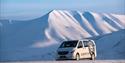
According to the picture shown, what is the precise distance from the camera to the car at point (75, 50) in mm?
35906

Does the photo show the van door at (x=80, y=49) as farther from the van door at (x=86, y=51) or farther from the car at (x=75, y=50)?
the van door at (x=86, y=51)

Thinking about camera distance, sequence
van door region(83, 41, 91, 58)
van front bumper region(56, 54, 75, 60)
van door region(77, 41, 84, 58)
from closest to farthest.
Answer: van front bumper region(56, 54, 75, 60)
van door region(77, 41, 84, 58)
van door region(83, 41, 91, 58)

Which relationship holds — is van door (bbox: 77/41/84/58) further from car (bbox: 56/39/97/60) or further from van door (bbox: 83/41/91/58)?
van door (bbox: 83/41/91/58)

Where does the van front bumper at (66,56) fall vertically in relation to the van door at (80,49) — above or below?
below

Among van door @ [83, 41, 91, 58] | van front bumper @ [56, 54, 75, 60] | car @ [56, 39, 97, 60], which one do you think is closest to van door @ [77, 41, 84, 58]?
car @ [56, 39, 97, 60]

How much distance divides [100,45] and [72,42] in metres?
106

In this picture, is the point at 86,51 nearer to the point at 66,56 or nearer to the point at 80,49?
the point at 80,49

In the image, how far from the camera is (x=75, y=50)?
118ft

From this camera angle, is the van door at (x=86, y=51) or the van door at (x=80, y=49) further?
the van door at (x=86, y=51)

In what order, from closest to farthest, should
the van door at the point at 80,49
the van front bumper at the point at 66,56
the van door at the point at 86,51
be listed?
the van front bumper at the point at 66,56, the van door at the point at 80,49, the van door at the point at 86,51

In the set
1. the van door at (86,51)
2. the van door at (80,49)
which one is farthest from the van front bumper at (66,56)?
the van door at (86,51)

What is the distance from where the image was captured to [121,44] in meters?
121

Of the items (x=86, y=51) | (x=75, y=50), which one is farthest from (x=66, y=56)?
(x=86, y=51)

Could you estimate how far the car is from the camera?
35.9 meters
